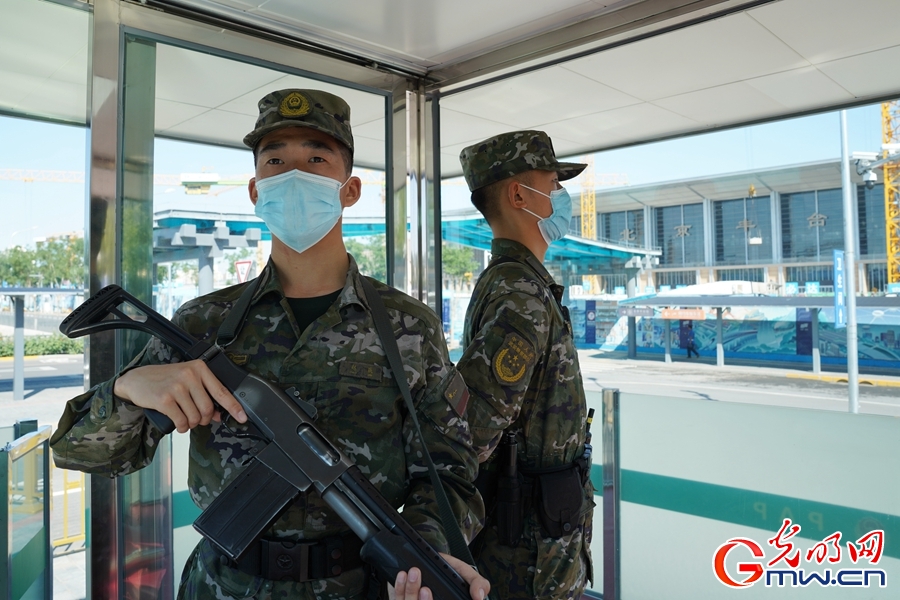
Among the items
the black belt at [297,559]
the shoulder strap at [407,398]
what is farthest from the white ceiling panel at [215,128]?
the black belt at [297,559]

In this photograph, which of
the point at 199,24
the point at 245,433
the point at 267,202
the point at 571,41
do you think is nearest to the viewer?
the point at 245,433

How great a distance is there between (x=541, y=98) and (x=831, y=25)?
1.18 m

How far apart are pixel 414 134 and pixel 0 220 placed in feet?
5.43

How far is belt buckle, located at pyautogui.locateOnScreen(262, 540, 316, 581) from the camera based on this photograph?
41.9 inches

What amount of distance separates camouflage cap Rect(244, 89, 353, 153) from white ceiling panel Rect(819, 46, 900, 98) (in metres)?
2.31

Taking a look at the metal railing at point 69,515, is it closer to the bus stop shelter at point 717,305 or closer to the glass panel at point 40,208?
the glass panel at point 40,208

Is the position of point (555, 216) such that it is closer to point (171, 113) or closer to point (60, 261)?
point (171, 113)

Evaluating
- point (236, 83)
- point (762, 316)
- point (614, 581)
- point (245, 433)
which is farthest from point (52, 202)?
point (762, 316)

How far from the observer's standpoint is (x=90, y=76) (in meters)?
1.89

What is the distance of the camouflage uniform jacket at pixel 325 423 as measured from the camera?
1.09 meters

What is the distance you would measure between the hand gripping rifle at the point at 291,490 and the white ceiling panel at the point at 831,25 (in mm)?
2056

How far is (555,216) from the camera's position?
6.88ft

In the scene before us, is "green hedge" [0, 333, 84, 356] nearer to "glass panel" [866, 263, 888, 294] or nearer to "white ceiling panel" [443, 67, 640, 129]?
"white ceiling panel" [443, 67, 640, 129]

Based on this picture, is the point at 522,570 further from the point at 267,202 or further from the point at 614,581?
the point at 614,581
